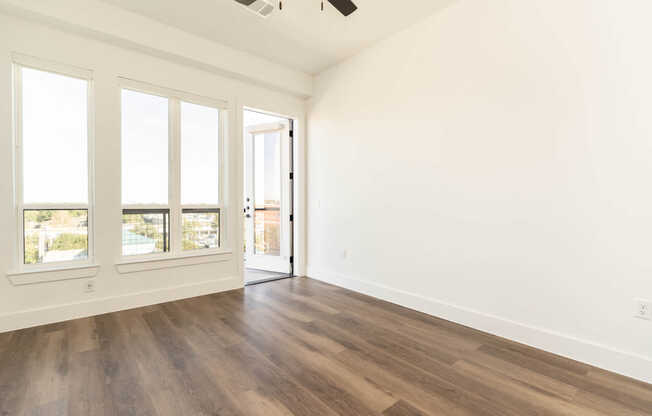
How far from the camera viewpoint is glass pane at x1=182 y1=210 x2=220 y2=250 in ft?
12.1

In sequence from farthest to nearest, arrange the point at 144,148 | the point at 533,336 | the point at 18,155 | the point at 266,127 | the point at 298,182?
1. the point at 266,127
2. the point at 298,182
3. the point at 144,148
4. the point at 18,155
5. the point at 533,336

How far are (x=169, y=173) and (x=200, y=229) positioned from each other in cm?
78

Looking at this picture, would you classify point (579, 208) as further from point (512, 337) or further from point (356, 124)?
point (356, 124)

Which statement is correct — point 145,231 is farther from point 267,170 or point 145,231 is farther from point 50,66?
point 267,170

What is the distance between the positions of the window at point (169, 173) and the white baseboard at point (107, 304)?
0.45 meters

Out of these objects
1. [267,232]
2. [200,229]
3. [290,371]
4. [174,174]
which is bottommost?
[290,371]

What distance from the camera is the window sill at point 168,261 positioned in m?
3.20

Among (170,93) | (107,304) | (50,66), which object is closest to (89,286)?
(107,304)

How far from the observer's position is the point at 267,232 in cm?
510

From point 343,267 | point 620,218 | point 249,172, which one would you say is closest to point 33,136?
point 249,172

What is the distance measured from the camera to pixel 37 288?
9.04 ft

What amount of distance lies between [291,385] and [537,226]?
2.19m

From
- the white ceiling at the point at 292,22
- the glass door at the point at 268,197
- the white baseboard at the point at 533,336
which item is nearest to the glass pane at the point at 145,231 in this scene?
the glass door at the point at 268,197

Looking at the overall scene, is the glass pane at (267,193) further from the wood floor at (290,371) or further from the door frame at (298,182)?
the wood floor at (290,371)
